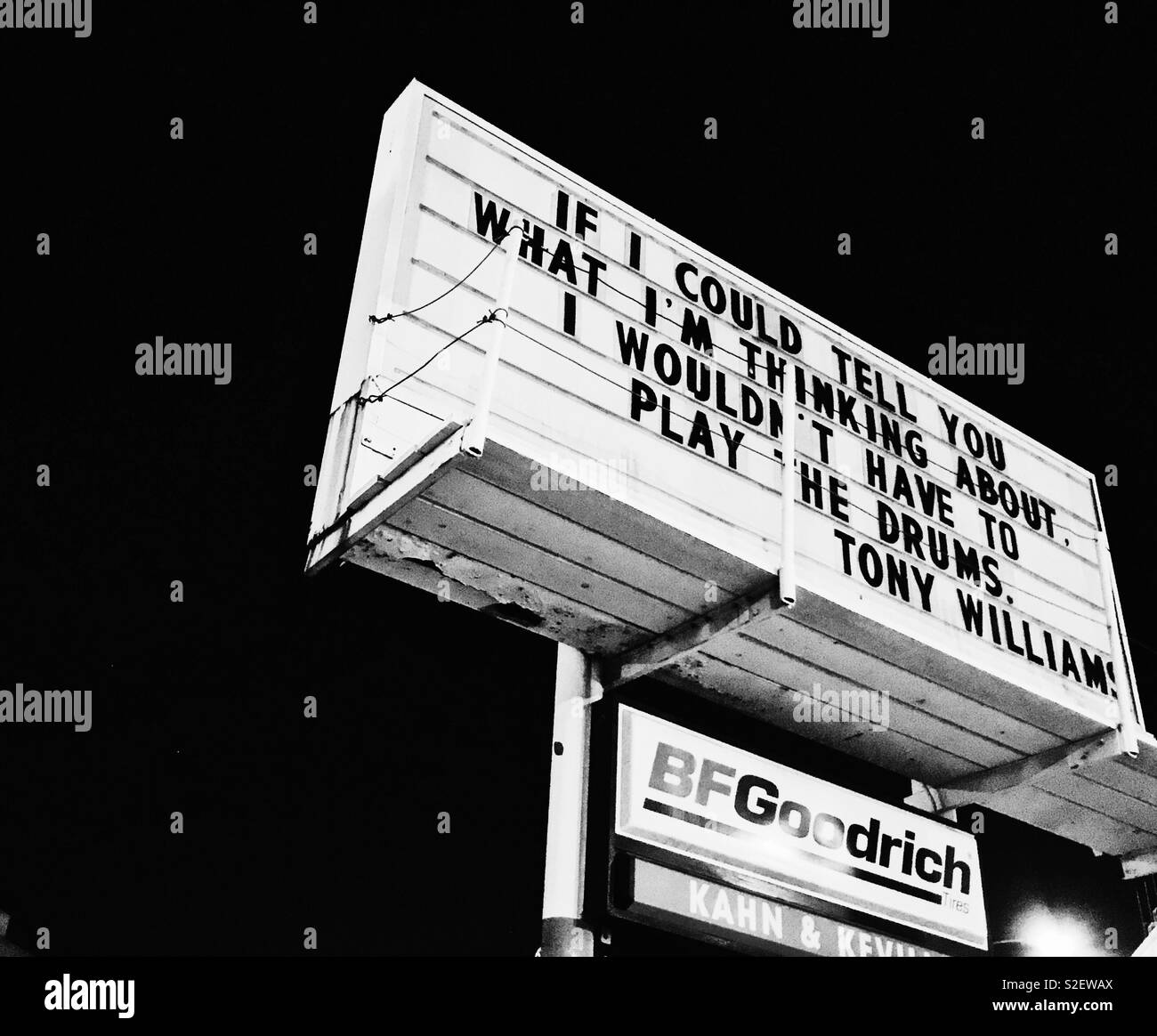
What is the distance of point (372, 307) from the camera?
5.57 metres

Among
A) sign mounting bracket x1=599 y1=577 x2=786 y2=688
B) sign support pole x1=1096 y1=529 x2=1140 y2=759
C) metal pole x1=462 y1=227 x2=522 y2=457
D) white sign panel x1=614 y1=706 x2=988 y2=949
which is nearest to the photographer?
metal pole x1=462 y1=227 x2=522 y2=457

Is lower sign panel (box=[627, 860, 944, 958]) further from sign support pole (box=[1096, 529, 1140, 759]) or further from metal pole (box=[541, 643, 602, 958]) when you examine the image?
sign support pole (box=[1096, 529, 1140, 759])

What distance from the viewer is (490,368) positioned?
500 cm

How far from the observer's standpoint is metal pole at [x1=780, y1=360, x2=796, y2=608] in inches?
218

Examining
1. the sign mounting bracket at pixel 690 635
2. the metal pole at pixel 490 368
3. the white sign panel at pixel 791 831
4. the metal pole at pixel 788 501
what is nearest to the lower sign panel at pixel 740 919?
the white sign panel at pixel 791 831

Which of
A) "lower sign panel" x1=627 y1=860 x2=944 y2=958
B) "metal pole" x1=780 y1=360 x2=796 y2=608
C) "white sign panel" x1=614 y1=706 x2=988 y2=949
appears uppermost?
"metal pole" x1=780 y1=360 x2=796 y2=608

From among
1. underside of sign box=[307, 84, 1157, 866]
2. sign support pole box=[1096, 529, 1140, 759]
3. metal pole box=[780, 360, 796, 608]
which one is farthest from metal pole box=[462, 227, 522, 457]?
sign support pole box=[1096, 529, 1140, 759]

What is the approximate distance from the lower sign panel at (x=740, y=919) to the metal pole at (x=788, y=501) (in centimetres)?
132

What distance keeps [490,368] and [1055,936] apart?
204 inches

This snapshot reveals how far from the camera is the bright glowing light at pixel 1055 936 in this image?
7.58 meters

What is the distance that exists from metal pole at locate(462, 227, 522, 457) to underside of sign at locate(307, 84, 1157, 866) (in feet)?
0.04

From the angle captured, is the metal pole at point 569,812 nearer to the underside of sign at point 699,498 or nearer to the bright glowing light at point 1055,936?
the underside of sign at point 699,498

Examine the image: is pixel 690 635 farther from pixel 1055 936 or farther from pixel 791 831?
pixel 1055 936

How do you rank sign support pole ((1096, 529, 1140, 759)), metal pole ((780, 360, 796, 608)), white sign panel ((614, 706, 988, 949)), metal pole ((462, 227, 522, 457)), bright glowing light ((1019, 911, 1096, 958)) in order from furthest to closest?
bright glowing light ((1019, 911, 1096, 958))
sign support pole ((1096, 529, 1140, 759))
white sign panel ((614, 706, 988, 949))
metal pole ((780, 360, 796, 608))
metal pole ((462, 227, 522, 457))
